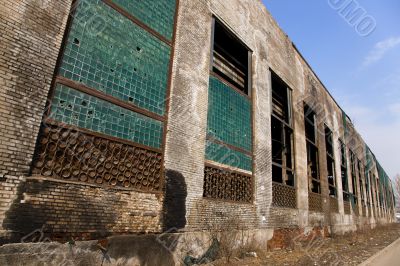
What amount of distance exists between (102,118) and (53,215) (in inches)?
73.9

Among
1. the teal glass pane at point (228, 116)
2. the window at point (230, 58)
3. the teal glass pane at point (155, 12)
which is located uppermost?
the window at point (230, 58)

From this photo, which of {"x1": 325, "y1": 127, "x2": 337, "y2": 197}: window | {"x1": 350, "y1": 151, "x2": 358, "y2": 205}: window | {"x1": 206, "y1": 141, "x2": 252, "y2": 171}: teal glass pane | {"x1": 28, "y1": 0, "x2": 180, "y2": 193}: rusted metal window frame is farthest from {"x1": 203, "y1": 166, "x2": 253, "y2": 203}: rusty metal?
{"x1": 350, "y1": 151, "x2": 358, "y2": 205}: window

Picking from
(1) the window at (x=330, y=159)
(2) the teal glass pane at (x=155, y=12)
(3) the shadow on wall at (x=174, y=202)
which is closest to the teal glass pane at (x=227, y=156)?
(3) the shadow on wall at (x=174, y=202)

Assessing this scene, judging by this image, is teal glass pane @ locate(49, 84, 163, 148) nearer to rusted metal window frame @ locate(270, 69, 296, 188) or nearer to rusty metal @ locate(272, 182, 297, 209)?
rusty metal @ locate(272, 182, 297, 209)

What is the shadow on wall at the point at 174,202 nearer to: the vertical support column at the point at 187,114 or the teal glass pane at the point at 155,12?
the vertical support column at the point at 187,114

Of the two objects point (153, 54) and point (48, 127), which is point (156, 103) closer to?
point (153, 54)

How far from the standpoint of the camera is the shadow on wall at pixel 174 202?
20.0 ft

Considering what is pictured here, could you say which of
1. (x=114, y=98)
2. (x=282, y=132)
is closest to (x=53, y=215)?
(x=114, y=98)

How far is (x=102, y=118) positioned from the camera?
17.6 ft

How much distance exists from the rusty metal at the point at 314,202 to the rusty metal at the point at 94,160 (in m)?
9.19

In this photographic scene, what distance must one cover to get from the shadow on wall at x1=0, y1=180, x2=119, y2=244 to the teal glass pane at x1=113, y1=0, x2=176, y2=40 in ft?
13.3

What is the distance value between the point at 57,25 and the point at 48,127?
178cm

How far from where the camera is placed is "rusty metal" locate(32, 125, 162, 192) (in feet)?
15.1

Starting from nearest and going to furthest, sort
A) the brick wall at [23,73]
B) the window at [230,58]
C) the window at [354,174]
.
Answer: the brick wall at [23,73]
the window at [230,58]
the window at [354,174]
